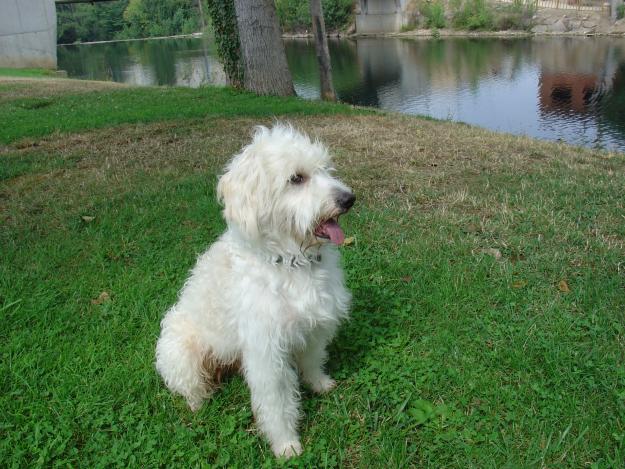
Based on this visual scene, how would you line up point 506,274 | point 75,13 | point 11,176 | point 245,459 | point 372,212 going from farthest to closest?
point 75,13, point 11,176, point 372,212, point 506,274, point 245,459

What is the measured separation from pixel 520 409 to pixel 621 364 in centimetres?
75

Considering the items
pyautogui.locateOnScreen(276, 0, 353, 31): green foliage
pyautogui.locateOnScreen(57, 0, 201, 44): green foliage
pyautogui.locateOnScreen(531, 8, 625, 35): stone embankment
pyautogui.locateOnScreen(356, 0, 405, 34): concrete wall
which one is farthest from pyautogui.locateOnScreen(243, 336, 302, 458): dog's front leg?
pyautogui.locateOnScreen(57, 0, 201, 44): green foliage

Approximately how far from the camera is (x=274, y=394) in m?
2.59

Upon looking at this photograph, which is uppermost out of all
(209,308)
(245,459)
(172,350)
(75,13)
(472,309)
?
(75,13)

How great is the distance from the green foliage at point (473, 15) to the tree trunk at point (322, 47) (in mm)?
29147

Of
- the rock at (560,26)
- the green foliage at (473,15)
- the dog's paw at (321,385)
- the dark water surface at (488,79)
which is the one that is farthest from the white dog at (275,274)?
the green foliage at (473,15)

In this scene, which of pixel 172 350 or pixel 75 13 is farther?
pixel 75 13

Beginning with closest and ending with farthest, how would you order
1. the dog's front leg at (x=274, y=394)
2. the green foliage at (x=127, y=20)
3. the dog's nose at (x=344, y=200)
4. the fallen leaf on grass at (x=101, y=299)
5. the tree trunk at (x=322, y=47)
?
the dog's nose at (x=344, y=200) → the dog's front leg at (x=274, y=394) → the fallen leaf on grass at (x=101, y=299) → the tree trunk at (x=322, y=47) → the green foliage at (x=127, y=20)

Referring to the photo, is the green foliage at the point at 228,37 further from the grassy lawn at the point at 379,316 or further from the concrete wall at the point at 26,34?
the concrete wall at the point at 26,34

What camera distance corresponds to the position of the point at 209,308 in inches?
111

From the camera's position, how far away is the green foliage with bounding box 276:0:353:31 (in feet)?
164

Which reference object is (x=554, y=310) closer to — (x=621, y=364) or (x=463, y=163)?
(x=621, y=364)

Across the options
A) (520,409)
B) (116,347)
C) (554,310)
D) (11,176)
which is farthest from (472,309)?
(11,176)

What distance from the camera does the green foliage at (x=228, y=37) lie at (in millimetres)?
13103
